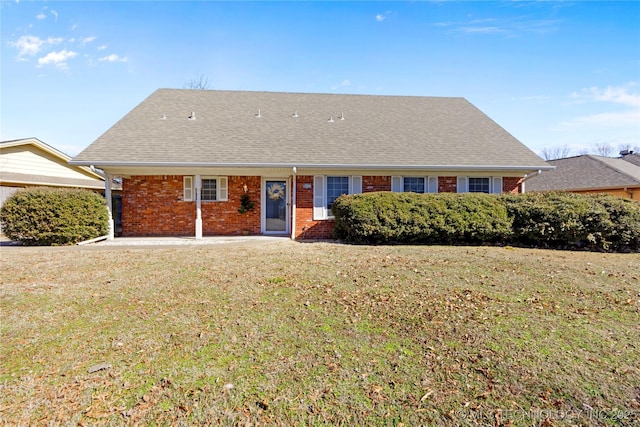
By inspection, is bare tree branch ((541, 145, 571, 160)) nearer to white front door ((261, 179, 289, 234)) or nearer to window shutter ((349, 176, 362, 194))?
window shutter ((349, 176, 362, 194))

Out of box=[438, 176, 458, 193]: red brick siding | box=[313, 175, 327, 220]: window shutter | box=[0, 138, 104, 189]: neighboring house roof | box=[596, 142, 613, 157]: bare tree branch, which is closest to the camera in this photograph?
box=[313, 175, 327, 220]: window shutter

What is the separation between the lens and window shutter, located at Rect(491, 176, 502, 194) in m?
12.4

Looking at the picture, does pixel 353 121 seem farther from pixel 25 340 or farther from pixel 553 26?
pixel 25 340

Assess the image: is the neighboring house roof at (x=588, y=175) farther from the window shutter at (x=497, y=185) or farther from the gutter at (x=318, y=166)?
the window shutter at (x=497, y=185)

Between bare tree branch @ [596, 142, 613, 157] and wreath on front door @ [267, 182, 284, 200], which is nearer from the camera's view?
wreath on front door @ [267, 182, 284, 200]

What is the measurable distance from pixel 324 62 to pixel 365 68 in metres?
2.05

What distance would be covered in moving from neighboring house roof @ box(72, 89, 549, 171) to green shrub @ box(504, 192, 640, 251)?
2226mm

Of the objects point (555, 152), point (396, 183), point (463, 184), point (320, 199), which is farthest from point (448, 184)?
point (555, 152)

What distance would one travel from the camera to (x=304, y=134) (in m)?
12.8

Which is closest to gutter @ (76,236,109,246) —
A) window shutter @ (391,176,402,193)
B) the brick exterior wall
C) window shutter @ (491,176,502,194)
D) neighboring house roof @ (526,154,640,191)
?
the brick exterior wall

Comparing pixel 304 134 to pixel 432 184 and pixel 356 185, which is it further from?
pixel 432 184

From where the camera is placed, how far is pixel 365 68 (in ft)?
52.6

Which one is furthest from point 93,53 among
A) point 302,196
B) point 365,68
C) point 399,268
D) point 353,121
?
point 399,268

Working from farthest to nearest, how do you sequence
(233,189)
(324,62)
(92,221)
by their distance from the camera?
(324,62) → (233,189) → (92,221)
